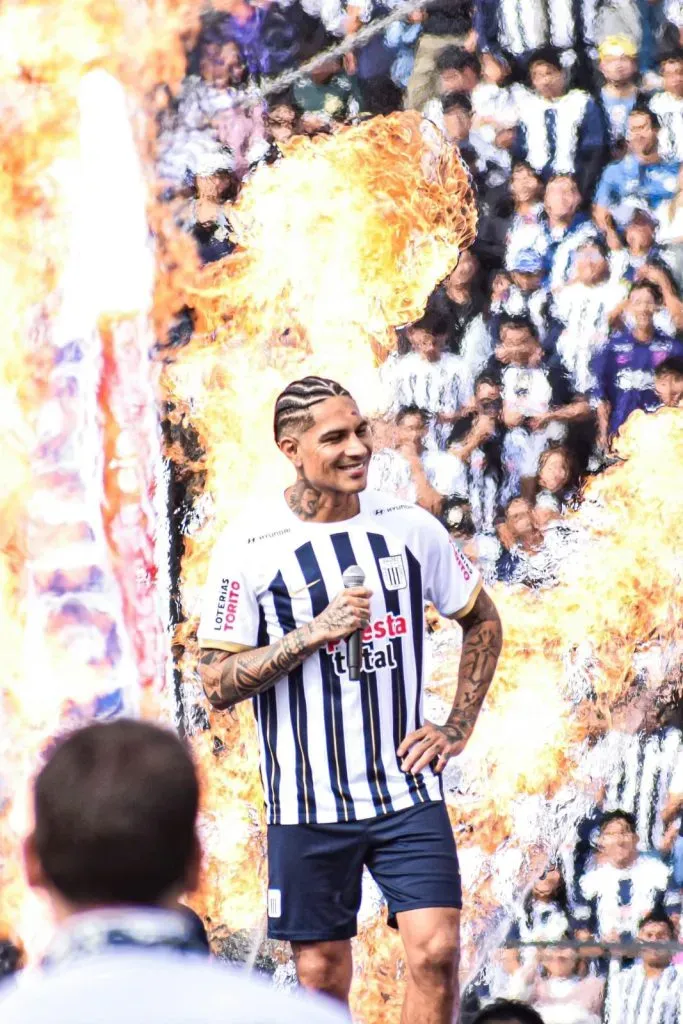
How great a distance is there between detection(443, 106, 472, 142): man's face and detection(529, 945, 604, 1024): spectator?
9.14ft

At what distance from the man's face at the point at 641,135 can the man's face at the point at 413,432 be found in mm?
1163

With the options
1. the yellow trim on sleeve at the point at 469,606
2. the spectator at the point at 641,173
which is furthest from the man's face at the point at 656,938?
the spectator at the point at 641,173

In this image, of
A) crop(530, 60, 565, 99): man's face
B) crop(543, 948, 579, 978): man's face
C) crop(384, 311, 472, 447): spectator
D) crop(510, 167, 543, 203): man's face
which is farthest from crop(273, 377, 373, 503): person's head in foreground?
crop(543, 948, 579, 978): man's face

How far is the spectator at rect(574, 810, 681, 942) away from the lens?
5379 mm

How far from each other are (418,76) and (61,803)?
4.17 metres

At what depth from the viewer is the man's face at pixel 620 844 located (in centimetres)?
541

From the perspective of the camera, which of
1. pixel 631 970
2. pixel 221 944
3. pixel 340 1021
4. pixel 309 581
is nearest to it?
pixel 340 1021

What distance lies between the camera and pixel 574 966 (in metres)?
5.43

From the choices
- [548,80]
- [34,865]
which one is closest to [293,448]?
[548,80]

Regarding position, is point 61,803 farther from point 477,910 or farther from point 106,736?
point 477,910

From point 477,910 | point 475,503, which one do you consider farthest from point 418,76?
point 477,910

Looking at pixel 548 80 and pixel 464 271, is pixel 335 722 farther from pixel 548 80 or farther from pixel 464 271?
pixel 548 80

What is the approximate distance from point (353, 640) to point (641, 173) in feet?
7.11

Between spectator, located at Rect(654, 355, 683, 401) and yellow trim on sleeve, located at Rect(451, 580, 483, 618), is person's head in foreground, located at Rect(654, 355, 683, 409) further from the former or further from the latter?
yellow trim on sleeve, located at Rect(451, 580, 483, 618)
